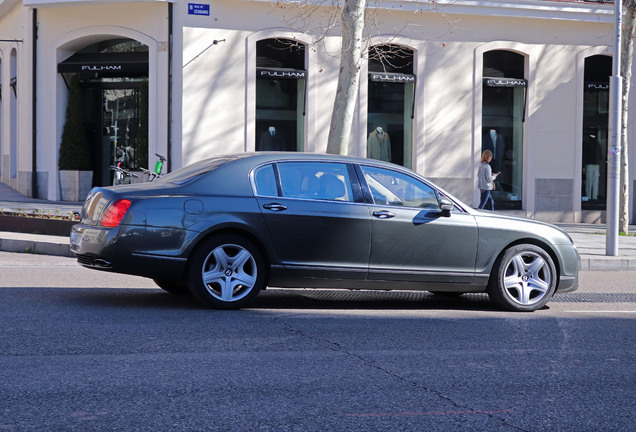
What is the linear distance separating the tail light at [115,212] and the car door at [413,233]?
229 centimetres

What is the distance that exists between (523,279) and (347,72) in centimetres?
793

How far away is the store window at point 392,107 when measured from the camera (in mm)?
22375

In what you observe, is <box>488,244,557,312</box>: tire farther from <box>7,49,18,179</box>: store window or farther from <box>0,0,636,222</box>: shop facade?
<box>7,49,18,179</box>: store window

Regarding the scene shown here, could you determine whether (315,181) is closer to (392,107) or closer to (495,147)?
(392,107)

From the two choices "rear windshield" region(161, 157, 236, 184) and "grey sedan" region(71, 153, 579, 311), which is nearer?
"grey sedan" region(71, 153, 579, 311)

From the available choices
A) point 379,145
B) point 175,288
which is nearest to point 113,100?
point 379,145

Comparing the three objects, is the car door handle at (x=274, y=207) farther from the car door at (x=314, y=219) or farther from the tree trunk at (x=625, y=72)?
the tree trunk at (x=625, y=72)

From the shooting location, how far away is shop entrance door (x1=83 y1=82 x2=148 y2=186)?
74.6ft

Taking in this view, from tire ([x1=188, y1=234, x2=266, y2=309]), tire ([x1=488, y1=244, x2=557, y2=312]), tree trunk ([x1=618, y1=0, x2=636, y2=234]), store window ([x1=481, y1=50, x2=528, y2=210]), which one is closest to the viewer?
tire ([x1=188, y1=234, x2=266, y2=309])

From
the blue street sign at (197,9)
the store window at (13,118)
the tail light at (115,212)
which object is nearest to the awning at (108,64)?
the blue street sign at (197,9)

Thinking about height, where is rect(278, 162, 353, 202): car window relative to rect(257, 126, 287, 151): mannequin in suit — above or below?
below

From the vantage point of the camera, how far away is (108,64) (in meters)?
21.8

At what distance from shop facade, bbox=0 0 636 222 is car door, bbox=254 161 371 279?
12.3m

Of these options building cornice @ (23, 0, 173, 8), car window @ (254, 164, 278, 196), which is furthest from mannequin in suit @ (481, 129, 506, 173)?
car window @ (254, 164, 278, 196)
